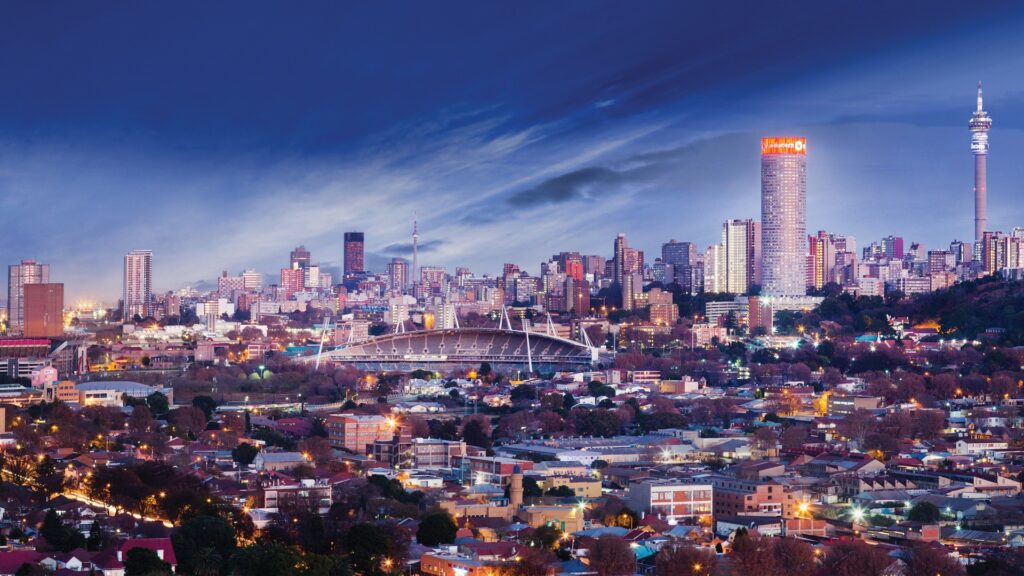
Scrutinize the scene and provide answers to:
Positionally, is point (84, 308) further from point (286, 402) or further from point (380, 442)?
point (380, 442)

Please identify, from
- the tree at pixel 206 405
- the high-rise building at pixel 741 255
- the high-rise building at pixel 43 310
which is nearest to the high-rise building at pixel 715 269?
the high-rise building at pixel 741 255

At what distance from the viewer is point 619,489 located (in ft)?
59.0

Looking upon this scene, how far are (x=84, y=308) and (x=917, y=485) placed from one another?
142 feet

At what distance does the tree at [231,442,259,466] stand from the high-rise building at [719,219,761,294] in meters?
39.9

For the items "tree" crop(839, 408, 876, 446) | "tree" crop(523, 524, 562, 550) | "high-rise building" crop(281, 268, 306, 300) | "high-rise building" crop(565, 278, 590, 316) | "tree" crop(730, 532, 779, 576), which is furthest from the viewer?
"high-rise building" crop(281, 268, 306, 300)

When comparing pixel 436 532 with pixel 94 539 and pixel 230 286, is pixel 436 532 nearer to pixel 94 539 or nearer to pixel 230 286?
pixel 94 539

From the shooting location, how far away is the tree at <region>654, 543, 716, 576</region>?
1277 centimetres

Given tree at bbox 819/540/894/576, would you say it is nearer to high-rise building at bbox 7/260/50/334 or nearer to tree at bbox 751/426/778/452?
tree at bbox 751/426/778/452

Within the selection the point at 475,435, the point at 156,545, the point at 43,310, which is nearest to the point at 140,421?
the point at 475,435

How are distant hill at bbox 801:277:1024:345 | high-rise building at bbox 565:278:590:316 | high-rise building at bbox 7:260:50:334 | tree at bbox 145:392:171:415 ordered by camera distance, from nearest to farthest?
tree at bbox 145:392:171:415
distant hill at bbox 801:277:1024:345
high-rise building at bbox 7:260:50:334
high-rise building at bbox 565:278:590:316

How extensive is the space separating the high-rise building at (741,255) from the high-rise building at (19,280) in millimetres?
21259

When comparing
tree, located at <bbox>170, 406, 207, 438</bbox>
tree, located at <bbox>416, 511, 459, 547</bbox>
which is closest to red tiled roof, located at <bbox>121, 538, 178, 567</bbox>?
tree, located at <bbox>416, 511, 459, 547</bbox>

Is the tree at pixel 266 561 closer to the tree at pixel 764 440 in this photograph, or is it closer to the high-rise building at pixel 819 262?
the tree at pixel 764 440

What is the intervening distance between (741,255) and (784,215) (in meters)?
2.03
